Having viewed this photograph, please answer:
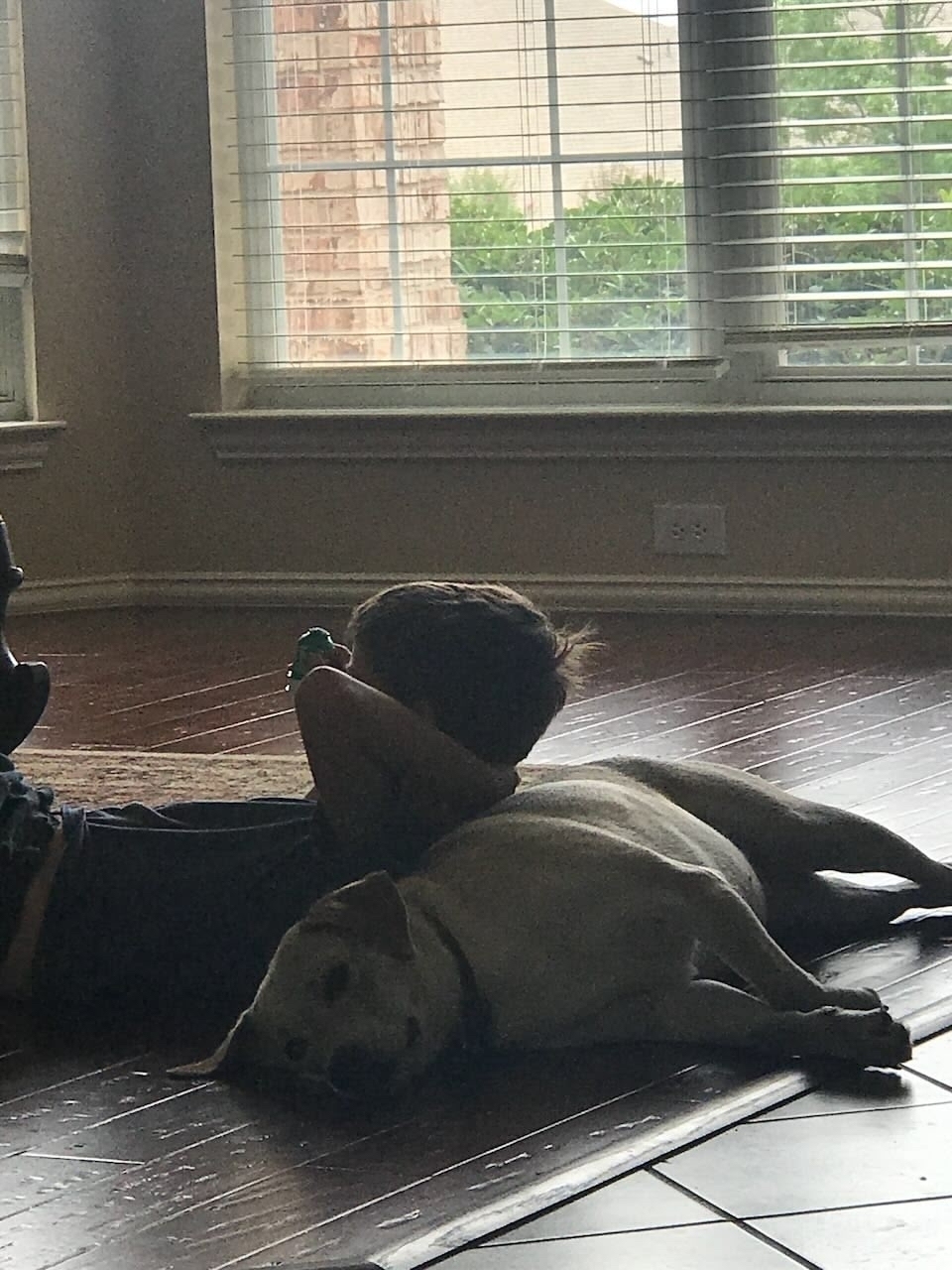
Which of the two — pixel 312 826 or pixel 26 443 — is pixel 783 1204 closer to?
pixel 312 826

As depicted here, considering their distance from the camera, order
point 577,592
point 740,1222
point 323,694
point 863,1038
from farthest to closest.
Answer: point 577,592
point 323,694
point 863,1038
point 740,1222

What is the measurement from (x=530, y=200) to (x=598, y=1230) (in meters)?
3.65

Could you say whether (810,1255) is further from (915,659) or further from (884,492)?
(884,492)

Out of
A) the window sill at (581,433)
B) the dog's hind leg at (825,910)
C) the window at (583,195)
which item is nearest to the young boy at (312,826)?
the dog's hind leg at (825,910)

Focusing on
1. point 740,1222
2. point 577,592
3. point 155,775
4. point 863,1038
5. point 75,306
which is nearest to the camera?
point 740,1222

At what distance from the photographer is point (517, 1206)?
1519 mm

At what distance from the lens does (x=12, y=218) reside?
5.02 metres

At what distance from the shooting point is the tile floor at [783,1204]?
4.65 ft

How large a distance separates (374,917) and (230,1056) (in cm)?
21

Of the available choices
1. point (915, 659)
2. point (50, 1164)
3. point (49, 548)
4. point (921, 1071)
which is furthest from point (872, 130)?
point (50, 1164)

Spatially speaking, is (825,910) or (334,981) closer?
(334,981)

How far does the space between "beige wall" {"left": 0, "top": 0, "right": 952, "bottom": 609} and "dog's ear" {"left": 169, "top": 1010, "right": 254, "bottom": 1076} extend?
2.96 m

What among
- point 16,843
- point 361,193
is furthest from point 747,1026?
point 361,193

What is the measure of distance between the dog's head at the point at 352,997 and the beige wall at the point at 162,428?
3.00 metres
